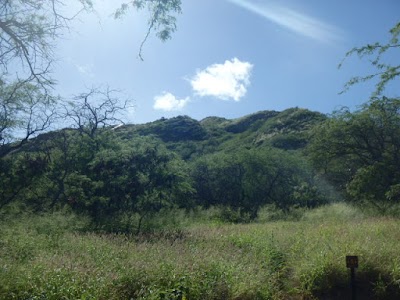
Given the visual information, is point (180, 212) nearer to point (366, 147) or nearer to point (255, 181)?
point (366, 147)

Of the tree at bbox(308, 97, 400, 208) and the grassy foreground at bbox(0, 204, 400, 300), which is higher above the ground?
the tree at bbox(308, 97, 400, 208)

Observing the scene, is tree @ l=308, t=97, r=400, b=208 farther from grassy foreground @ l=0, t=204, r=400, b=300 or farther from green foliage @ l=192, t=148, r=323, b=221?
green foliage @ l=192, t=148, r=323, b=221

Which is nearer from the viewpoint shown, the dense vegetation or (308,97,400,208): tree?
the dense vegetation

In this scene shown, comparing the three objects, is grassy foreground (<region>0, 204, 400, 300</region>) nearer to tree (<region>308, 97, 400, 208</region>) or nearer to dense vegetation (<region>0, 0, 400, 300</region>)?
dense vegetation (<region>0, 0, 400, 300</region>)

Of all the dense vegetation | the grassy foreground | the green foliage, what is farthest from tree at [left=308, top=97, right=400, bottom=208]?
the green foliage

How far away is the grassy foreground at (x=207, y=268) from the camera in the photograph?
559cm

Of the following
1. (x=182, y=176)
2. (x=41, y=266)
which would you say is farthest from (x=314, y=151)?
(x=41, y=266)

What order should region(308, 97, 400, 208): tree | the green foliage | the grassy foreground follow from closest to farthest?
the grassy foreground → region(308, 97, 400, 208): tree → the green foliage

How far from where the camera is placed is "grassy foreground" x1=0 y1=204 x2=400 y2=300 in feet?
18.4

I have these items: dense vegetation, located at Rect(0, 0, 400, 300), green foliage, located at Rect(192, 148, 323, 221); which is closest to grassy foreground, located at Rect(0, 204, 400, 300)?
dense vegetation, located at Rect(0, 0, 400, 300)

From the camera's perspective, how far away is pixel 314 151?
74.0ft

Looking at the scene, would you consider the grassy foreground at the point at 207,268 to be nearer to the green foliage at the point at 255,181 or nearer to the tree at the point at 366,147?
the tree at the point at 366,147

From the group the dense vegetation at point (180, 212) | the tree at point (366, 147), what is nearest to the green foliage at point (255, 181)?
the dense vegetation at point (180, 212)

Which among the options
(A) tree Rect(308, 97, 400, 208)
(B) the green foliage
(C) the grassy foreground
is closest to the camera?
(C) the grassy foreground
